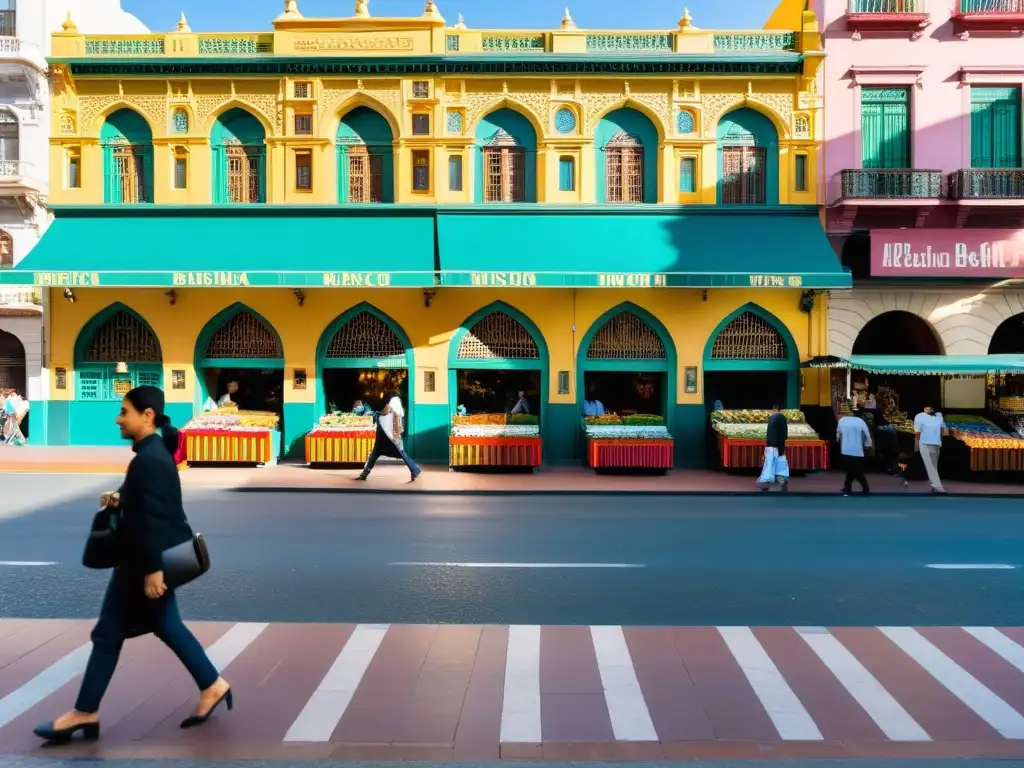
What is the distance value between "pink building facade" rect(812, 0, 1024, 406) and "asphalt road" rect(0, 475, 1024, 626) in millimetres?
6873

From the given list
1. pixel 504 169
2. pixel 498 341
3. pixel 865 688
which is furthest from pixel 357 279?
pixel 865 688

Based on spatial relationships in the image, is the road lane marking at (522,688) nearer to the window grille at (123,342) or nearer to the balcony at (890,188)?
the balcony at (890,188)

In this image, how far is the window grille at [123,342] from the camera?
1944 centimetres

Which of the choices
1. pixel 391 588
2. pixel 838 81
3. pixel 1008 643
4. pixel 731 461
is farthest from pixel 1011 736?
pixel 838 81

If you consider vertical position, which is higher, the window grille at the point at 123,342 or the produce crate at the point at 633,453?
the window grille at the point at 123,342

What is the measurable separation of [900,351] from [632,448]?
8.55 m

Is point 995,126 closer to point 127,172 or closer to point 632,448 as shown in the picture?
point 632,448

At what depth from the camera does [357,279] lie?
16969mm

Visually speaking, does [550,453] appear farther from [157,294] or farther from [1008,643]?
[1008,643]

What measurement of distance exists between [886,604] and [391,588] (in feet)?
16.0

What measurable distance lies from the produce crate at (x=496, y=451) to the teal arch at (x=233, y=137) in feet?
28.0

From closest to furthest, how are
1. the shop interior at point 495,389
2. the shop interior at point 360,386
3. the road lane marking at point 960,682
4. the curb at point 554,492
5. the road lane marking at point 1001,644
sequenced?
the road lane marking at point 960,682 < the road lane marking at point 1001,644 < the curb at point 554,492 < the shop interior at point 360,386 < the shop interior at point 495,389

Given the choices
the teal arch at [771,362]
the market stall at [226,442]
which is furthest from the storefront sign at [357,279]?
the teal arch at [771,362]

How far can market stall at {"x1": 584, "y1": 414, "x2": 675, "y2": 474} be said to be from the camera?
1686 centimetres
